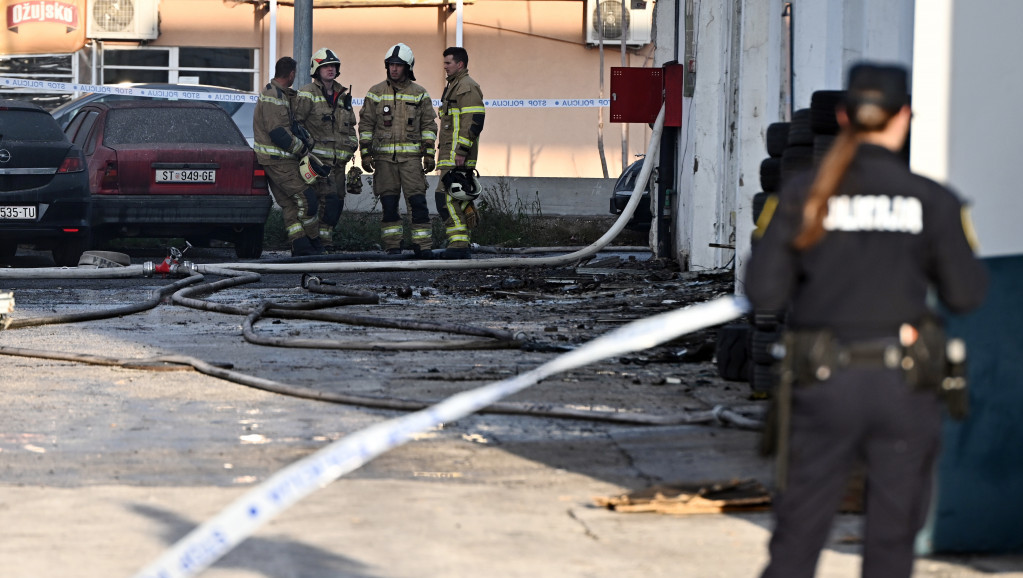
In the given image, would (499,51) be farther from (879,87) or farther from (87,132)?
(879,87)

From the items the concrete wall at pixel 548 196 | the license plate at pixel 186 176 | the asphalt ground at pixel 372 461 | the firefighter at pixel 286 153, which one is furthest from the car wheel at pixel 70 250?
the concrete wall at pixel 548 196

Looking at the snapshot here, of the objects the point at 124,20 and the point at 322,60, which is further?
the point at 124,20

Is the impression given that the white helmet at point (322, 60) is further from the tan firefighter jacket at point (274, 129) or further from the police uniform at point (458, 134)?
the police uniform at point (458, 134)

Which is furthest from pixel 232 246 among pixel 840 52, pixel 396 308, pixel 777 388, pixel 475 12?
pixel 777 388

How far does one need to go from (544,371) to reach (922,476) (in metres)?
1.40

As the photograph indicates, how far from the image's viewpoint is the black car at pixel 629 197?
17.1 meters

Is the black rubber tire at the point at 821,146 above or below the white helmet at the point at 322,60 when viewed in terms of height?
below

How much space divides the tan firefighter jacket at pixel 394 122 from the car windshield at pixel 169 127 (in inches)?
50.6

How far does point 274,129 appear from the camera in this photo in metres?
15.6

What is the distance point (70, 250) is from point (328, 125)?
130 inches

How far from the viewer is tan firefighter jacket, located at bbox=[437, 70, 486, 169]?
49.1 ft

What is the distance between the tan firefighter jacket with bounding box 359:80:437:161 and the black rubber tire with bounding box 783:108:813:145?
9.37 metres

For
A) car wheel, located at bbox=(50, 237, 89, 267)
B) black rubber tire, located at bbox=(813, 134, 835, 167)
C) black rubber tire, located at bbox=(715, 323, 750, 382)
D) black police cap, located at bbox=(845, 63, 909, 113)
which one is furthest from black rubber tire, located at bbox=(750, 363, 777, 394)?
car wheel, located at bbox=(50, 237, 89, 267)

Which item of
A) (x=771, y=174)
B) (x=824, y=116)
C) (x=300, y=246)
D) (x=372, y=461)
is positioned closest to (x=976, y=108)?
(x=824, y=116)
